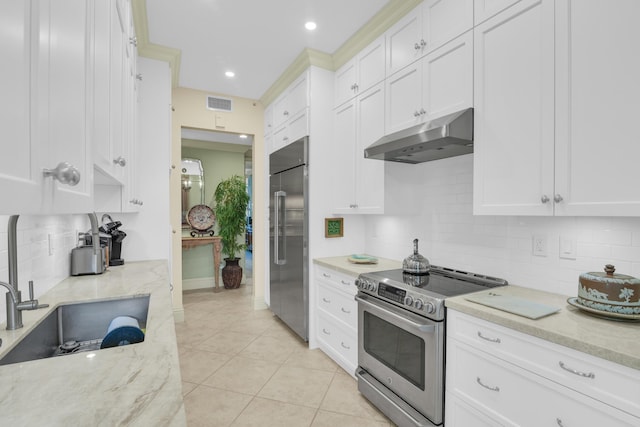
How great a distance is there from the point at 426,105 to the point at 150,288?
2.09 m

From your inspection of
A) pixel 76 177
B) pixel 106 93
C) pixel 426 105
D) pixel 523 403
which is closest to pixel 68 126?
pixel 76 177

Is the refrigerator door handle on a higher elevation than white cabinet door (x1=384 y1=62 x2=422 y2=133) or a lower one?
lower

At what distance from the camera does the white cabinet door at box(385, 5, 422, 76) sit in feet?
7.32

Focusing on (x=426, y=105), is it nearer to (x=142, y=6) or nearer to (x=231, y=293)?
(x=142, y=6)

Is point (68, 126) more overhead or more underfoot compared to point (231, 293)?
more overhead

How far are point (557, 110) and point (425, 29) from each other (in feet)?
3.62

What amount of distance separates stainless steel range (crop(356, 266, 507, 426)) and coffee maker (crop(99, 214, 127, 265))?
2.02m

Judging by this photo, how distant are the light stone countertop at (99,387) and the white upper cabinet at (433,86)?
1938 mm

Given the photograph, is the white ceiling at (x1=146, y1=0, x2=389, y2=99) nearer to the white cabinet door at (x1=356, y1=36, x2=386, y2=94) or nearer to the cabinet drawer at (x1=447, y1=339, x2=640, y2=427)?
the white cabinet door at (x1=356, y1=36, x2=386, y2=94)

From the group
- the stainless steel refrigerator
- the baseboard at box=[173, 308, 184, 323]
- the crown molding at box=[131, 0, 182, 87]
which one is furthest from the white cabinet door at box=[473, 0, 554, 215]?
the baseboard at box=[173, 308, 184, 323]

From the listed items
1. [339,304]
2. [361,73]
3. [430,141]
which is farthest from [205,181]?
[430,141]

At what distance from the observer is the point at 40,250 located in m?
1.59

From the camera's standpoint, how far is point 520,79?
63.8 inches

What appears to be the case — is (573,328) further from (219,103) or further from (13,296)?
(219,103)
